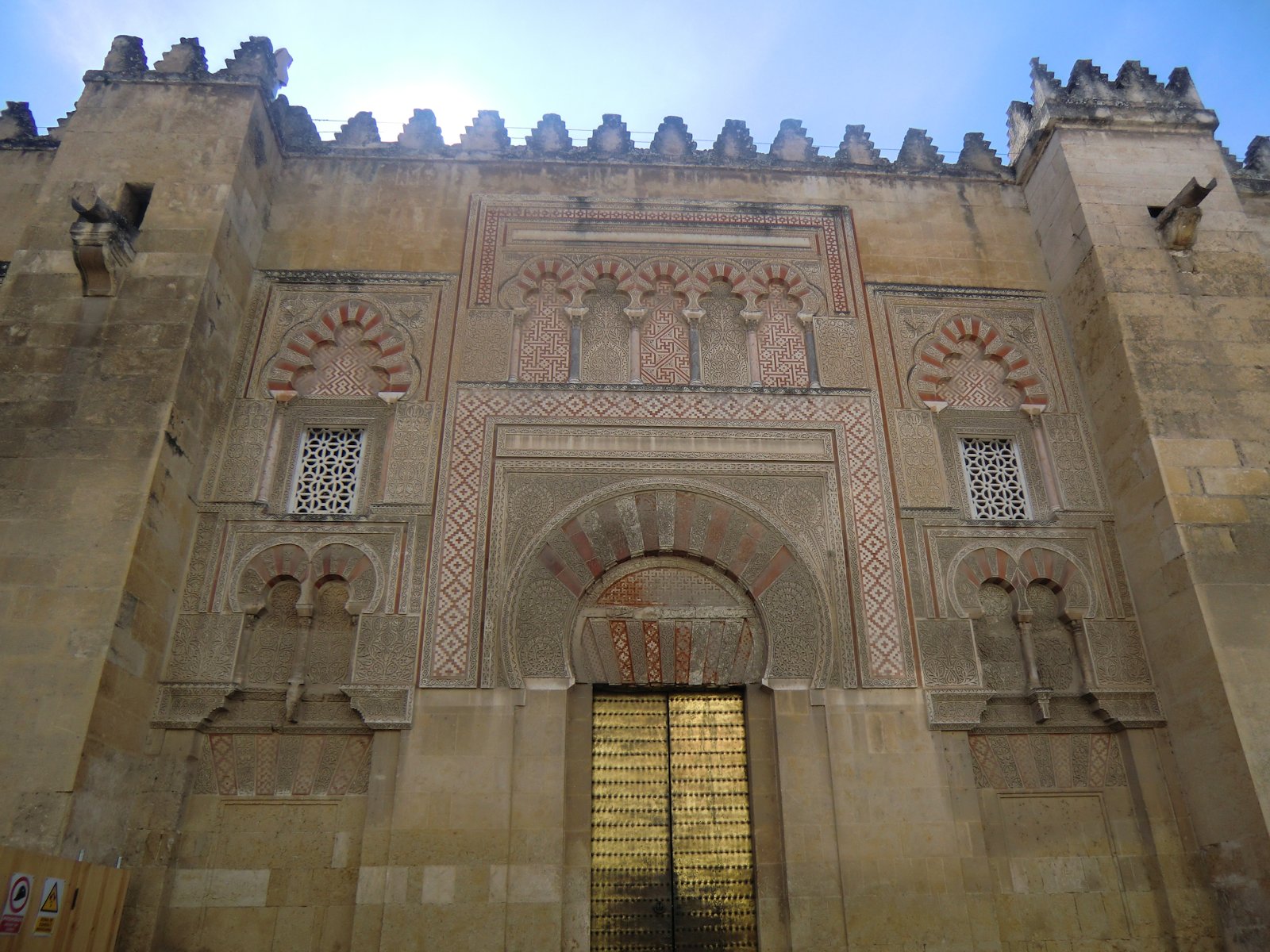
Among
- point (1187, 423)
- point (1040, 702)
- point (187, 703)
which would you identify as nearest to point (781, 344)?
point (1187, 423)

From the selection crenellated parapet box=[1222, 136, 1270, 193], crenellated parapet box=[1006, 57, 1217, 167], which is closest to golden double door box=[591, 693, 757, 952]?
crenellated parapet box=[1006, 57, 1217, 167]

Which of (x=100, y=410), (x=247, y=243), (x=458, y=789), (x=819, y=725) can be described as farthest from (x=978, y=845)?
(x=247, y=243)

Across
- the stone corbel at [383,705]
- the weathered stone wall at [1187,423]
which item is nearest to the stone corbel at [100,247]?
the stone corbel at [383,705]

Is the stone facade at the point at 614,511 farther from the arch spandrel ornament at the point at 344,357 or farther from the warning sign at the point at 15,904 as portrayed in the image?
the warning sign at the point at 15,904

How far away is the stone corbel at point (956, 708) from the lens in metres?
5.44

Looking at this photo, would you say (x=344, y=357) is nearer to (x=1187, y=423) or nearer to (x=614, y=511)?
(x=614, y=511)

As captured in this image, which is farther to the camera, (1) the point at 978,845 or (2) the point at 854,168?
(2) the point at 854,168

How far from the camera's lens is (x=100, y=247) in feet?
19.1

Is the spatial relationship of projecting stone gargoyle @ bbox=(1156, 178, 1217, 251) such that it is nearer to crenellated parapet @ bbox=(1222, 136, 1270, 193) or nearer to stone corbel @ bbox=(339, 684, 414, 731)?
crenellated parapet @ bbox=(1222, 136, 1270, 193)

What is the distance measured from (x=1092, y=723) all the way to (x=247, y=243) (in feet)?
22.0

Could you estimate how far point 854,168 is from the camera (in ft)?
24.7

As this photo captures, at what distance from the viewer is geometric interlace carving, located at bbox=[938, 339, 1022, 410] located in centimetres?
664

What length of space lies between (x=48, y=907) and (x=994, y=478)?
19.5 ft

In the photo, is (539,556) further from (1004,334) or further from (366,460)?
(1004,334)
